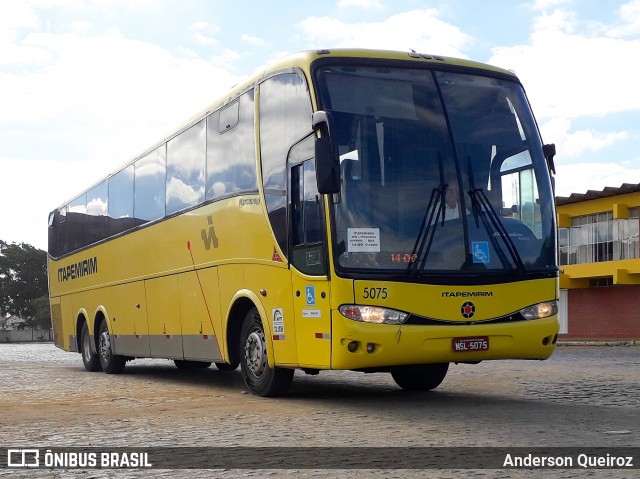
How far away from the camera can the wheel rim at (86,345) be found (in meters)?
21.2

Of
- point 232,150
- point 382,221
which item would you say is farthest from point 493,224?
point 232,150

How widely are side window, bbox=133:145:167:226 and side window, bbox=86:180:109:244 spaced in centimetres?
223

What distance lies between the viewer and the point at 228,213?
13.1 metres

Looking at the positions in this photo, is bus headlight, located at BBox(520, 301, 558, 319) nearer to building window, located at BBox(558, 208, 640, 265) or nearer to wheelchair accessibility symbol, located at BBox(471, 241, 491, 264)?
→ wheelchair accessibility symbol, located at BBox(471, 241, 491, 264)

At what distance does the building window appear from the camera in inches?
1783

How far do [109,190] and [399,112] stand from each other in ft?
34.8

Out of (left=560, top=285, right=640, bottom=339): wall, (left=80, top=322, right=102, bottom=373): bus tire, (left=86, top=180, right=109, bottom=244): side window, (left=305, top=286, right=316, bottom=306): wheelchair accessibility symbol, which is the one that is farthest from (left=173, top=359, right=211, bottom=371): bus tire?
(left=560, top=285, right=640, bottom=339): wall

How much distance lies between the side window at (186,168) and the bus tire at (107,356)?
509cm

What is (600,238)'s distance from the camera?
1854 inches

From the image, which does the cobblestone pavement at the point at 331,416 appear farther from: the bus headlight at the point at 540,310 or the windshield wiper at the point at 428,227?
the windshield wiper at the point at 428,227

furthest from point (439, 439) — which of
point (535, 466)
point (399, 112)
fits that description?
point (399, 112)

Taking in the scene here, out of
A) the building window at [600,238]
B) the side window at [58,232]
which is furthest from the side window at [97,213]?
the building window at [600,238]

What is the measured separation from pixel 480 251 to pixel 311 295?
75.3 inches

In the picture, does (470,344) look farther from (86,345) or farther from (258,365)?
(86,345)
